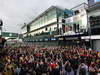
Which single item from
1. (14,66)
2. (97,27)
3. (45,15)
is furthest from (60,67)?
(45,15)

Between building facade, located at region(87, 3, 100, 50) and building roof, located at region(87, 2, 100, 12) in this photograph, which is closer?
building facade, located at region(87, 3, 100, 50)

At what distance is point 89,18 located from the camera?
33688 mm

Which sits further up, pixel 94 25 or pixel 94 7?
pixel 94 7

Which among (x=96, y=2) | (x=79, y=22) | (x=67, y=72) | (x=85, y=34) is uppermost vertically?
(x=96, y=2)

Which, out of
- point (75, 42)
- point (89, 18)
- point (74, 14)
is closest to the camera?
point (89, 18)

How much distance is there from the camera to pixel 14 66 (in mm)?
11609

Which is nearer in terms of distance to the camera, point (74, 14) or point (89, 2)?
point (89, 2)

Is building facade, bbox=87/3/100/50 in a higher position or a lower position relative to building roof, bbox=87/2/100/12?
lower

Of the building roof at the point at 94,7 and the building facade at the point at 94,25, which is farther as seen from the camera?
the building roof at the point at 94,7

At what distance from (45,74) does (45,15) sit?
5841 centimetres

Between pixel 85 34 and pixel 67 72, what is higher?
pixel 85 34

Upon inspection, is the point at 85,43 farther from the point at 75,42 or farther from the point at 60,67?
the point at 60,67

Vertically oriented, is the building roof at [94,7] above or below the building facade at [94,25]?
above

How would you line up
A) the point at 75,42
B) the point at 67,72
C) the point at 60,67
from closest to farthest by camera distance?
the point at 67,72 < the point at 60,67 < the point at 75,42
